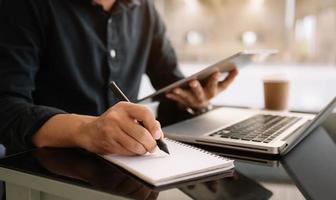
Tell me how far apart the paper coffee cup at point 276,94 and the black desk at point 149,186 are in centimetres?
35

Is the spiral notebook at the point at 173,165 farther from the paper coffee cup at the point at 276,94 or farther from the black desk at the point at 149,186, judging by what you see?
the paper coffee cup at the point at 276,94

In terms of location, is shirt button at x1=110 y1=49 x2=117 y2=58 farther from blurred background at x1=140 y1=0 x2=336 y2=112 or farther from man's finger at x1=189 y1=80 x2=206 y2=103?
blurred background at x1=140 y1=0 x2=336 y2=112

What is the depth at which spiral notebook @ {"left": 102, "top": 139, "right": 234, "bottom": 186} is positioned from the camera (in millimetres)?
520

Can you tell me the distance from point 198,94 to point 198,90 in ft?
0.04

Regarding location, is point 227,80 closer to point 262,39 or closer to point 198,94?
point 198,94

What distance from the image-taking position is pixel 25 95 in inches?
32.1

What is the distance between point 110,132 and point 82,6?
515mm

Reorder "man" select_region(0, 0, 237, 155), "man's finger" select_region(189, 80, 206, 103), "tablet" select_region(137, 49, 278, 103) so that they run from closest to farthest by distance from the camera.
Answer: "man" select_region(0, 0, 237, 155) < "tablet" select_region(137, 49, 278, 103) < "man's finger" select_region(189, 80, 206, 103)

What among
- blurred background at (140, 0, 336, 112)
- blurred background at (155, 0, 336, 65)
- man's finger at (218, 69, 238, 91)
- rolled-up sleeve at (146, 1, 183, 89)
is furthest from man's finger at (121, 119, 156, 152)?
Result: blurred background at (155, 0, 336, 65)

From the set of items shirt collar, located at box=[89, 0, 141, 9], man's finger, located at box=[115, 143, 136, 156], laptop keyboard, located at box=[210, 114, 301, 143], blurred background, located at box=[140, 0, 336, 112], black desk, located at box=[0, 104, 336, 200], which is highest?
shirt collar, located at box=[89, 0, 141, 9]

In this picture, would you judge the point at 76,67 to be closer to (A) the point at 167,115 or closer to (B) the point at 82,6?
(B) the point at 82,6

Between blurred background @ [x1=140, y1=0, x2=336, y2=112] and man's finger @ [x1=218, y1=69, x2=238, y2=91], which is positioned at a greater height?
man's finger @ [x1=218, y1=69, x2=238, y2=91]

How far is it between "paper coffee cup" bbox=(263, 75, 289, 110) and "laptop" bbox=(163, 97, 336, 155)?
58 mm

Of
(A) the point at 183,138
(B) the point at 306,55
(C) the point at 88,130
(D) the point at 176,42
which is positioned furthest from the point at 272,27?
(C) the point at 88,130
